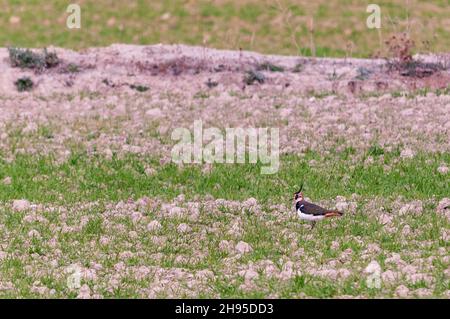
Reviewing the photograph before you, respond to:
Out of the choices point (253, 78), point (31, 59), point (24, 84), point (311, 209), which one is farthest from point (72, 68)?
point (311, 209)

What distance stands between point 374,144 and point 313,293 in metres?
6.96

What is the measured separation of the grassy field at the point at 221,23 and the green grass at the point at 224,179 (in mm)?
16131

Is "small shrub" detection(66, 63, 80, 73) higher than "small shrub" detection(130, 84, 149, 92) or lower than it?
higher

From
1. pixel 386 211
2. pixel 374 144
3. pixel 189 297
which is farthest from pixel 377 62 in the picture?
pixel 189 297

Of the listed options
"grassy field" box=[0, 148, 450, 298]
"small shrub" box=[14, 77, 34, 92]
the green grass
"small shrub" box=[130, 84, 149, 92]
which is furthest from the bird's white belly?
"small shrub" box=[14, 77, 34, 92]

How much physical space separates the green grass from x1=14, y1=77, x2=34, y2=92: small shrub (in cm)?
521

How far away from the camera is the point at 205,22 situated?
37281mm

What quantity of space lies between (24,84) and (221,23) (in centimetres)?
1476

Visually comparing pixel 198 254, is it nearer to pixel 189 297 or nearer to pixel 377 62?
pixel 189 297

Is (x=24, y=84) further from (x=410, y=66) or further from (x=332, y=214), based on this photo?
(x=332, y=214)

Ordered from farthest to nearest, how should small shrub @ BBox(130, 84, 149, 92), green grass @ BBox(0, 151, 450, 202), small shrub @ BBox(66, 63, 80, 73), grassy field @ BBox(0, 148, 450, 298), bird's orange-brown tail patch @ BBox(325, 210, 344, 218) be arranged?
small shrub @ BBox(66, 63, 80, 73) < small shrub @ BBox(130, 84, 149, 92) < green grass @ BBox(0, 151, 450, 202) < bird's orange-brown tail patch @ BBox(325, 210, 344, 218) < grassy field @ BBox(0, 148, 450, 298)

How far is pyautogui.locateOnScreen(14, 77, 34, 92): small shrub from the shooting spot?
22966 millimetres

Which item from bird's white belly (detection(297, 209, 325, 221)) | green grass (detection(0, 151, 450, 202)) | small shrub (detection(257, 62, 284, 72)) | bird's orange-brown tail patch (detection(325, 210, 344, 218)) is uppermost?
bird's orange-brown tail patch (detection(325, 210, 344, 218))

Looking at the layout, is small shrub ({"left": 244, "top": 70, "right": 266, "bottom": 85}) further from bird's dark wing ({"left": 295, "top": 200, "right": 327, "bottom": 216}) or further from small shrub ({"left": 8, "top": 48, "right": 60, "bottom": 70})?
bird's dark wing ({"left": 295, "top": 200, "right": 327, "bottom": 216})
